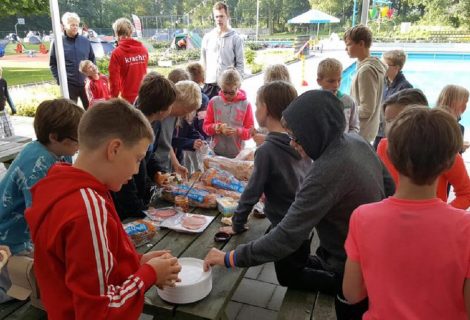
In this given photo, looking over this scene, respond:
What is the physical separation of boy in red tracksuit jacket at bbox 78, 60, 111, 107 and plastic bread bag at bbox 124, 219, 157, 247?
14.2 ft

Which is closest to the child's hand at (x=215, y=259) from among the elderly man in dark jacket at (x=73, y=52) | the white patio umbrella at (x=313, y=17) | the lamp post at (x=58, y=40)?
the lamp post at (x=58, y=40)

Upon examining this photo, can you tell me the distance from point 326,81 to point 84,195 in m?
2.93

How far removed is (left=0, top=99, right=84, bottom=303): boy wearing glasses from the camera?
182 centimetres

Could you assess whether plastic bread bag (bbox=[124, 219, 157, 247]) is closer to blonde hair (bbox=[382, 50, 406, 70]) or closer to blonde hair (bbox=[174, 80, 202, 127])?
blonde hair (bbox=[174, 80, 202, 127])

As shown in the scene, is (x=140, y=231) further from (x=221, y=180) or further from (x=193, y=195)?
(x=221, y=180)

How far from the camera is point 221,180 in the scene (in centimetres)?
281

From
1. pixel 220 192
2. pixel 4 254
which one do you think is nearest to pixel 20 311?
pixel 4 254

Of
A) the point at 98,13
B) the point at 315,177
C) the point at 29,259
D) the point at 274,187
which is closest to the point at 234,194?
the point at 274,187

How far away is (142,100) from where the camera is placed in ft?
8.79

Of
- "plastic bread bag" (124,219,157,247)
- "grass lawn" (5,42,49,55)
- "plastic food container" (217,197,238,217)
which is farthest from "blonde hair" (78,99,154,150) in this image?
"grass lawn" (5,42,49,55)

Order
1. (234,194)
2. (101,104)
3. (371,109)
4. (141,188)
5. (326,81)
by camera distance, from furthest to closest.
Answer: (371,109), (326,81), (234,194), (141,188), (101,104)

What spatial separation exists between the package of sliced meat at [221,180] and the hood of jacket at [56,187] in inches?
59.4

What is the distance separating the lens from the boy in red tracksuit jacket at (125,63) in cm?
500

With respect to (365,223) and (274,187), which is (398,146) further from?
(274,187)
